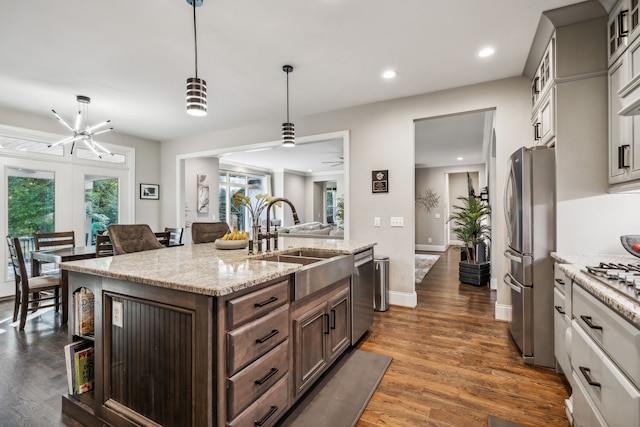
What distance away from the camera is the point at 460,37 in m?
2.58

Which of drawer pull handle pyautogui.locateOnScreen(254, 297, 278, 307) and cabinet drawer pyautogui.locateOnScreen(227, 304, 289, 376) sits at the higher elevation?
drawer pull handle pyautogui.locateOnScreen(254, 297, 278, 307)

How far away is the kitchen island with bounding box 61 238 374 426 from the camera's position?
1.32 m

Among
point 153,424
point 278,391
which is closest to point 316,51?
point 278,391

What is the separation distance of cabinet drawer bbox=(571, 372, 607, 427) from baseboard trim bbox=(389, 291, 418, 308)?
225 cm

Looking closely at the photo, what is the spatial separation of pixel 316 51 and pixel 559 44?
1.92 metres

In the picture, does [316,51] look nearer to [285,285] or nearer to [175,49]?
[175,49]

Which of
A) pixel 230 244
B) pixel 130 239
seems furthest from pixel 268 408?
pixel 130 239

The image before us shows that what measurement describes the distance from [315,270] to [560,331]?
5.77 ft

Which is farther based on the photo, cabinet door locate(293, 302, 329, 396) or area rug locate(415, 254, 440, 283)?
area rug locate(415, 254, 440, 283)

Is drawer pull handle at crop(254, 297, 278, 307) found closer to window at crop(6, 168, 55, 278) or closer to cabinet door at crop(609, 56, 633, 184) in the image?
cabinet door at crop(609, 56, 633, 184)

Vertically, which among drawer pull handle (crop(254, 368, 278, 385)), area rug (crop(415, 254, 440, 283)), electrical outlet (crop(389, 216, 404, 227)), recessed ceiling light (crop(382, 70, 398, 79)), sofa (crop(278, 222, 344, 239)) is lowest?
area rug (crop(415, 254, 440, 283))

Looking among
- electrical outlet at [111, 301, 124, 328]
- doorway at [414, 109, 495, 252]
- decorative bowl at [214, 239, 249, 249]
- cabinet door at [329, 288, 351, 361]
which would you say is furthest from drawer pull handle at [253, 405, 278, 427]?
doorway at [414, 109, 495, 252]

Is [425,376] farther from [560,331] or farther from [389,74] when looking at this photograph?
[389,74]

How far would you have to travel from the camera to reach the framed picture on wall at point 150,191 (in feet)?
19.5
